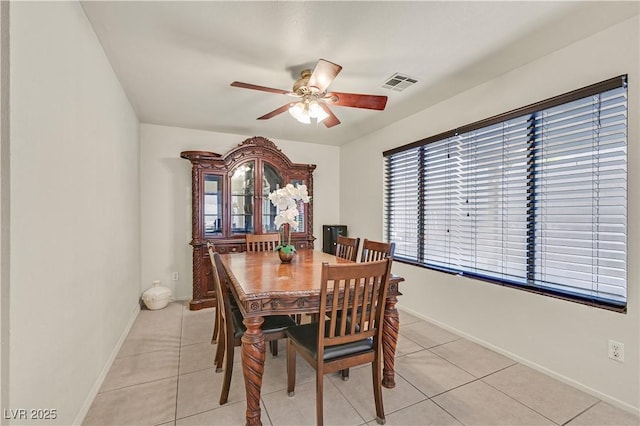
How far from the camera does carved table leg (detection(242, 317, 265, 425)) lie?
1579mm

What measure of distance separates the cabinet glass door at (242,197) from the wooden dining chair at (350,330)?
256 cm

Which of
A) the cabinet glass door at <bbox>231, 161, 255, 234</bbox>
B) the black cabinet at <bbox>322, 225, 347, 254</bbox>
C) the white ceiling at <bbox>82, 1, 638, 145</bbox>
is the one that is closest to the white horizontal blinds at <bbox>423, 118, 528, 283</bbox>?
the white ceiling at <bbox>82, 1, 638, 145</bbox>

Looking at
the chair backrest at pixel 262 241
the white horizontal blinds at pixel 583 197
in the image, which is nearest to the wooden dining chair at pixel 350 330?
the white horizontal blinds at pixel 583 197

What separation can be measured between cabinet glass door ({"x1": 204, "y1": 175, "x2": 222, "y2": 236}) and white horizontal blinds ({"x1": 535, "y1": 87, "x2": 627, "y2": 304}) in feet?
11.6

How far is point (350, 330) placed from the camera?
169 cm

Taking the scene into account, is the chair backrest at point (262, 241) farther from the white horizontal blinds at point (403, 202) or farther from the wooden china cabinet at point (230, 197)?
the white horizontal blinds at point (403, 202)

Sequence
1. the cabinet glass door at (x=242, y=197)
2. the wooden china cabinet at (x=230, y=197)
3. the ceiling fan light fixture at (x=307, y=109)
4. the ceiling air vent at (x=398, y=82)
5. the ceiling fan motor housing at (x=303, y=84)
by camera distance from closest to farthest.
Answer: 1. the ceiling fan motor housing at (x=303, y=84)
2. the ceiling fan light fixture at (x=307, y=109)
3. the ceiling air vent at (x=398, y=82)
4. the wooden china cabinet at (x=230, y=197)
5. the cabinet glass door at (x=242, y=197)

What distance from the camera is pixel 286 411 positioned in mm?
1785

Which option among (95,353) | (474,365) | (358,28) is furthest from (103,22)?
(474,365)

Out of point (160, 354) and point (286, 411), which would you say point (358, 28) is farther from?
point (160, 354)

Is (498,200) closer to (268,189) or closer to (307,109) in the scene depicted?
(307,109)

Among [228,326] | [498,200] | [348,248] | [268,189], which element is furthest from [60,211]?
[498,200]

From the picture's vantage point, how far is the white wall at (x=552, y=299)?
1.80 meters

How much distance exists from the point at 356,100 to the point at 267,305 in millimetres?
1650
